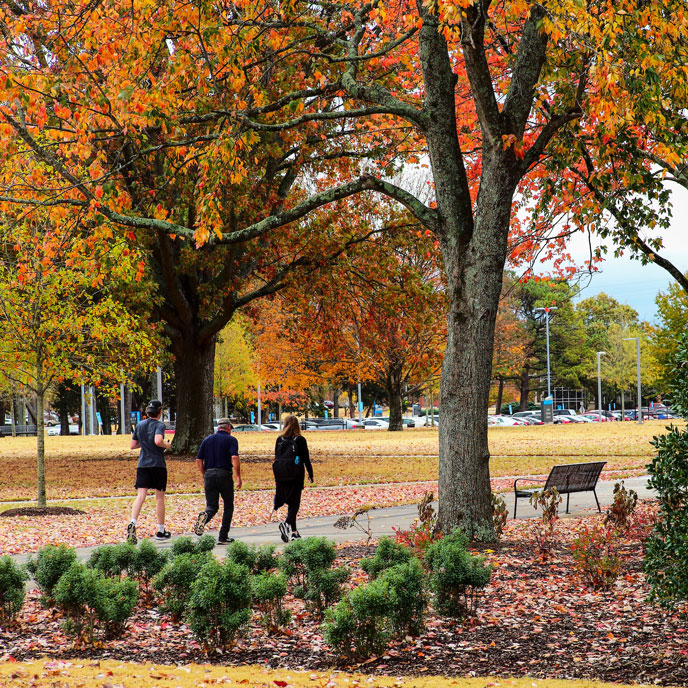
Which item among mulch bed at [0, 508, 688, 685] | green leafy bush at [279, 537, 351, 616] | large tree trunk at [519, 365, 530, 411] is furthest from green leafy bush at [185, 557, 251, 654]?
large tree trunk at [519, 365, 530, 411]

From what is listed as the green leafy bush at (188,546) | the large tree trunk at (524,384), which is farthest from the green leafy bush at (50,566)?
the large tree trunk at (524,384)

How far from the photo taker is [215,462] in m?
11.2

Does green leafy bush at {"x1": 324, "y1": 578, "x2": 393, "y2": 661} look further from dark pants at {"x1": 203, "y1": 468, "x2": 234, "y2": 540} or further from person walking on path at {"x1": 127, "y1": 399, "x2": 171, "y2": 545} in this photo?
person walking on path at {"x1": 127, "y1": 399, "x2": 171, "y2": 545}

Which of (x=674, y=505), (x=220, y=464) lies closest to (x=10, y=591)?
(x=220, y=464)

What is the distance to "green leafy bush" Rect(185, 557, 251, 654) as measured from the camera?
5.94m

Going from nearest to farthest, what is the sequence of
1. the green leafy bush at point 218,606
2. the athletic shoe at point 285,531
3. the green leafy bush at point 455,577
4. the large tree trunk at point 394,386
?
the green leafy bush at point 218,606, the green leafy bush at point 455,577, the athletic shoe at point 285,531, the large tree trunk at point 394,386

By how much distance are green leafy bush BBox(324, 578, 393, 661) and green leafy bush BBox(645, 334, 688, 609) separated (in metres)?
1.83

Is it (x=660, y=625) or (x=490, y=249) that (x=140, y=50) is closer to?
(x=490, y=249)

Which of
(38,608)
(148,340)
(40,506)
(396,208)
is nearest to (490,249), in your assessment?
(38,608)

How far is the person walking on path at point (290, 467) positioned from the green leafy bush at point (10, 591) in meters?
4.44

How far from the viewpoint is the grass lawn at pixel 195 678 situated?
5.08 m

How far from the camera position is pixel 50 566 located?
6.92 meters

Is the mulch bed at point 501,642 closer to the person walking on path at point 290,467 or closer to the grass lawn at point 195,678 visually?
the grass lawn at point 195,678

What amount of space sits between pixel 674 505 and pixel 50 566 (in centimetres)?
482
